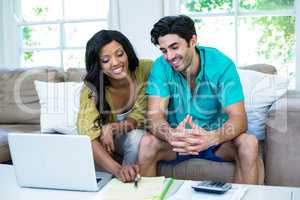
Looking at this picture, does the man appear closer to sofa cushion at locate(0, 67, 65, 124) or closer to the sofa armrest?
the sofa armrest

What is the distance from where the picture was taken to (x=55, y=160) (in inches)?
57.5

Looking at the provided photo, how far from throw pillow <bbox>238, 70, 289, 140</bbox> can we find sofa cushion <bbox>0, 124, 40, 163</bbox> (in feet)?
4.12

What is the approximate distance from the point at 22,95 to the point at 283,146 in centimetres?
167

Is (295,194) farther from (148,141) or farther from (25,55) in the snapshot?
(25,55)

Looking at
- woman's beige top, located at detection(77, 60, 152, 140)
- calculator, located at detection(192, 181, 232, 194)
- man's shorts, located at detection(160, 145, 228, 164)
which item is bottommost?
man's shorts, located at detection(160, 145, 228, 164)

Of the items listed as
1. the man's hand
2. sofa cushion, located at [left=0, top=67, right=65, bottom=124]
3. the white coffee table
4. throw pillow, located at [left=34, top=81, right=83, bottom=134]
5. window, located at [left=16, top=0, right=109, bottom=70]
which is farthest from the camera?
window, located at [left=16, top=0, right=109, bottom=70]

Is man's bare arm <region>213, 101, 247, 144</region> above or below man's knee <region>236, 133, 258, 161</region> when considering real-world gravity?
above

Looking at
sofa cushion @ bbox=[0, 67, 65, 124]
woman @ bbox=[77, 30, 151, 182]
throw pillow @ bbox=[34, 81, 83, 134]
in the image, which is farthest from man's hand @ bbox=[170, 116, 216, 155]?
sofa cushion @ bbox=[0, 67, 65, 124]

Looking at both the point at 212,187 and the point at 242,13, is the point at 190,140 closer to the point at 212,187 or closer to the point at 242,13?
the point at 212,187

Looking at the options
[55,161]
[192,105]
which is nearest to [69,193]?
[55,161]

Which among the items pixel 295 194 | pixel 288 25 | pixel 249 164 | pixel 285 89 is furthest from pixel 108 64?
pixel 288 25

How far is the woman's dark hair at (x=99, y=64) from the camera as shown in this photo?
2.08 meters

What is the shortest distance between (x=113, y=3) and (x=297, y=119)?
1.68m

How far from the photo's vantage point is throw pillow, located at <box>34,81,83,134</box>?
8.16ft
